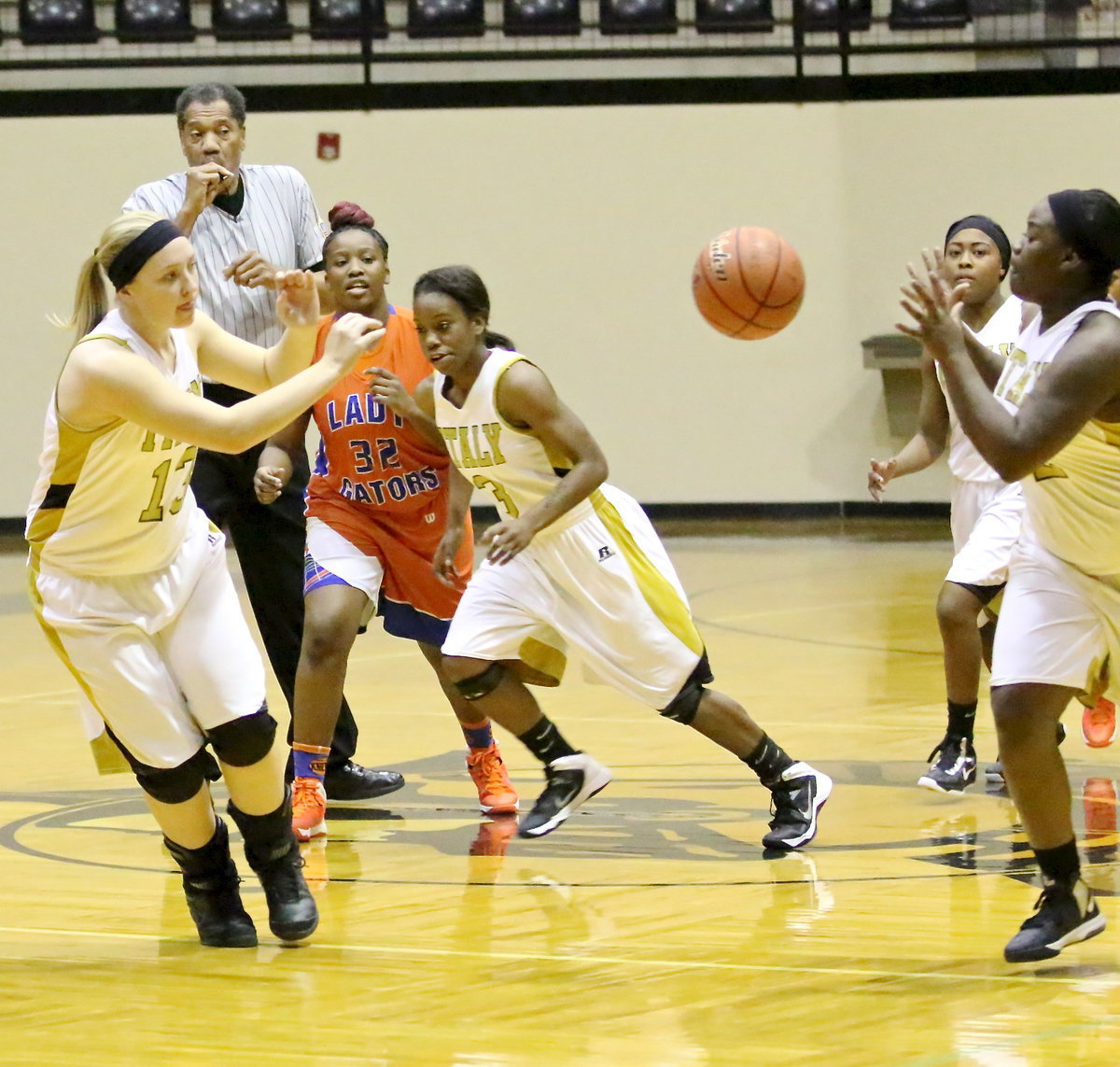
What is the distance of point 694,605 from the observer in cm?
1033

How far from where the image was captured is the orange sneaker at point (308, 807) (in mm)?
5281

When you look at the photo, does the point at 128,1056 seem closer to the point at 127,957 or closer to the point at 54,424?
the point at 127,957

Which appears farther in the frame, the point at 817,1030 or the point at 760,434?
the point at 760,434

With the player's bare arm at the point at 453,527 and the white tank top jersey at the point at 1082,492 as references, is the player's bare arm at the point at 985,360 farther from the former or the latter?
the player's bare arm at the point at 453,527

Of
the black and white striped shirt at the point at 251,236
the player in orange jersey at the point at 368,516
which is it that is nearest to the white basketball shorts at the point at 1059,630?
the player in orange jersey at the point at 368,516

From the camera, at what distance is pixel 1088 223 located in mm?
3840

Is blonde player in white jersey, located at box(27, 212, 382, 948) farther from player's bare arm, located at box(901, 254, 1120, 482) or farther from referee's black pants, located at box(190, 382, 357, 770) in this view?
referee's black pants, located at box(190, 382, 357, 770)

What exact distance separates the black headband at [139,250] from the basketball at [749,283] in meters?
2.81

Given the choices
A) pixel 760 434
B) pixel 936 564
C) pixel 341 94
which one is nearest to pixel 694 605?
pixel 936 564

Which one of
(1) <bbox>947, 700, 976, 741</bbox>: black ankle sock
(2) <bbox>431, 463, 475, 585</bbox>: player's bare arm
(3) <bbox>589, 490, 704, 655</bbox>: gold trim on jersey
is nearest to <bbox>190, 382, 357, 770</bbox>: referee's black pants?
(2) <bbox>431, 463, 475, 585</bbox>: player's bare arm

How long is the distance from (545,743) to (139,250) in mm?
1923

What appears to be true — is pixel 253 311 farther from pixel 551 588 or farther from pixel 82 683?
pixel 82 683

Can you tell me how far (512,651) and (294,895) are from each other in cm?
123

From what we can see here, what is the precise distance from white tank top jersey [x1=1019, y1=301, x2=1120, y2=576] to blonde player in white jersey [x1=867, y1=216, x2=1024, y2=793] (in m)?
1.74
